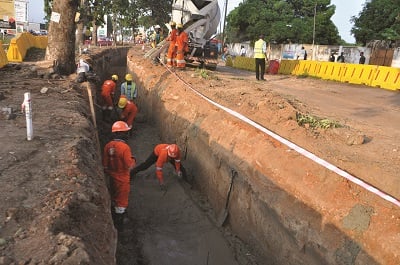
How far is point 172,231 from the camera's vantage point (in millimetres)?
6824

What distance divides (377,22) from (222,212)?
30.4m

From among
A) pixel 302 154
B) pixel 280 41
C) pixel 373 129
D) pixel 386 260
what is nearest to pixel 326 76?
pixel 373 129

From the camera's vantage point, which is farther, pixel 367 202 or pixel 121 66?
pixel 121 66

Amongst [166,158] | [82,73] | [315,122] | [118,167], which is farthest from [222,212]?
[82,73]

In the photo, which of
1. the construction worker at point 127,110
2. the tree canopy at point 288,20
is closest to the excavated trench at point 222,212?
the construction worker at point 127,110

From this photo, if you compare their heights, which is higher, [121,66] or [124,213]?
[121,66]

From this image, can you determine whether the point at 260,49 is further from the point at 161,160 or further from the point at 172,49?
the point at 161,160

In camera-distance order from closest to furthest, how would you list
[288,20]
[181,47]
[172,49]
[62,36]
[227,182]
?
[227,182] < [62,36] < [181,47] < [172,49] < [288,20]

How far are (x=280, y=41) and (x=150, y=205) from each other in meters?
35.8

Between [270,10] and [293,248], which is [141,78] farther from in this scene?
[270,10]

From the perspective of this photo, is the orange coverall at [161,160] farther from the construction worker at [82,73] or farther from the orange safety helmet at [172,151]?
the construction worker at [82,73]

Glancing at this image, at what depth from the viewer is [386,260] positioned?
405 centimetres

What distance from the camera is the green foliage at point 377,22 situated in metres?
29.6

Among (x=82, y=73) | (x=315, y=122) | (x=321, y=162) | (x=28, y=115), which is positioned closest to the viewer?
(x=28, y=115)
